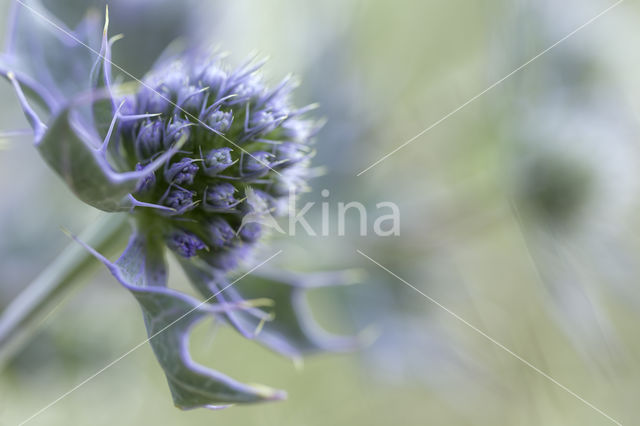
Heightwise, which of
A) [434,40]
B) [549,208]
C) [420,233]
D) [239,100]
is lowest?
[420,233]

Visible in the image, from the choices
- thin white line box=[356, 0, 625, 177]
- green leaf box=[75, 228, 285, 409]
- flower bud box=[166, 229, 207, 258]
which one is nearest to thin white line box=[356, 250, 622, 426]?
thin white line box=[356, 0, 625, 177]

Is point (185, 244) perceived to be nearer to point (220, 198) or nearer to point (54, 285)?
point (220, 198)

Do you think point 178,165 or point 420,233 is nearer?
point 178,165

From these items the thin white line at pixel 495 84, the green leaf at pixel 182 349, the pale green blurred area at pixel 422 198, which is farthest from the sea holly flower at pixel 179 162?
the thin white line at pixel 495 84

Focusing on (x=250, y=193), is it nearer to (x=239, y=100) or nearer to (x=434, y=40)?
(x=239, y=100)

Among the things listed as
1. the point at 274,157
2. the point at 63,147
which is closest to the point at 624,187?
the point at 274,157

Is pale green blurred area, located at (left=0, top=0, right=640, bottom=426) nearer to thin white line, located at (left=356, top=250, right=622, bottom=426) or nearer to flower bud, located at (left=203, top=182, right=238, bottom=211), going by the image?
thin white line, located at (left=356, top=250, right=622, bottom=426)
